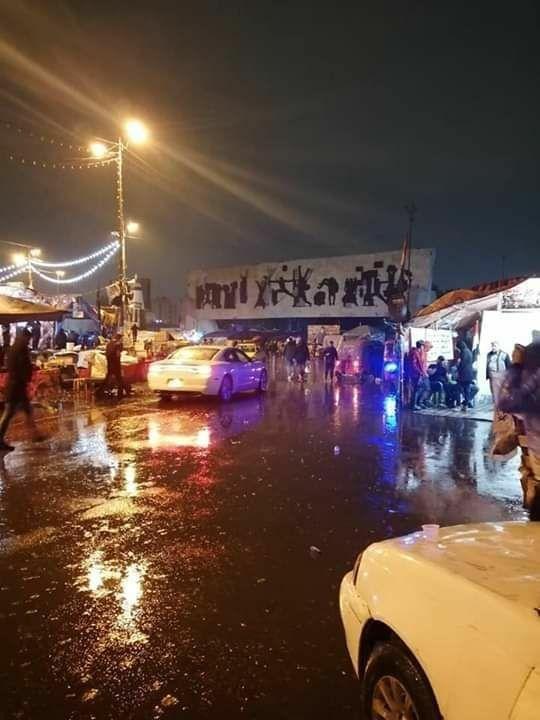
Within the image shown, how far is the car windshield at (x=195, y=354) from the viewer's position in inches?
581

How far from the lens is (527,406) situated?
4.93m

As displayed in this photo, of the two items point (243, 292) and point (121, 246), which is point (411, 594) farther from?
point (243, 292)

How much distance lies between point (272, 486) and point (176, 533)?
1926mm

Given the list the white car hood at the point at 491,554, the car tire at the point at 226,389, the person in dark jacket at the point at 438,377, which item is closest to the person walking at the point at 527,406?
the white car hood at the point at 491,554

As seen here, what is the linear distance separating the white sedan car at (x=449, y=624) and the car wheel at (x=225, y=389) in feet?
39.5

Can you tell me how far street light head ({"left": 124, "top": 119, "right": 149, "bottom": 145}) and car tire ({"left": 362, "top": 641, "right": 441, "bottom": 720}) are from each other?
16623 mm

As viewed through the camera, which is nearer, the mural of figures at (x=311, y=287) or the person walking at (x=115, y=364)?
the person walking at (x=115, y=364)

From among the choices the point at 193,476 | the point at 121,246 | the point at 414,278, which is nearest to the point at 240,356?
the point at 121,246

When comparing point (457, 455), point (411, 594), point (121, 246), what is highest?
point (121, 246)

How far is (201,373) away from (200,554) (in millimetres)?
A: 9608

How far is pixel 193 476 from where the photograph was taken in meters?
7.22

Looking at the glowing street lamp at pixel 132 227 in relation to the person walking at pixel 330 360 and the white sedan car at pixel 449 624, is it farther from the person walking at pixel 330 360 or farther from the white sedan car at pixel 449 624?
the white sedan car at pixel 449 624

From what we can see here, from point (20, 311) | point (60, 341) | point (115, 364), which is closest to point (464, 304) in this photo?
point (115, 364)

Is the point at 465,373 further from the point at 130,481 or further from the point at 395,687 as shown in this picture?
the point at 395,687
